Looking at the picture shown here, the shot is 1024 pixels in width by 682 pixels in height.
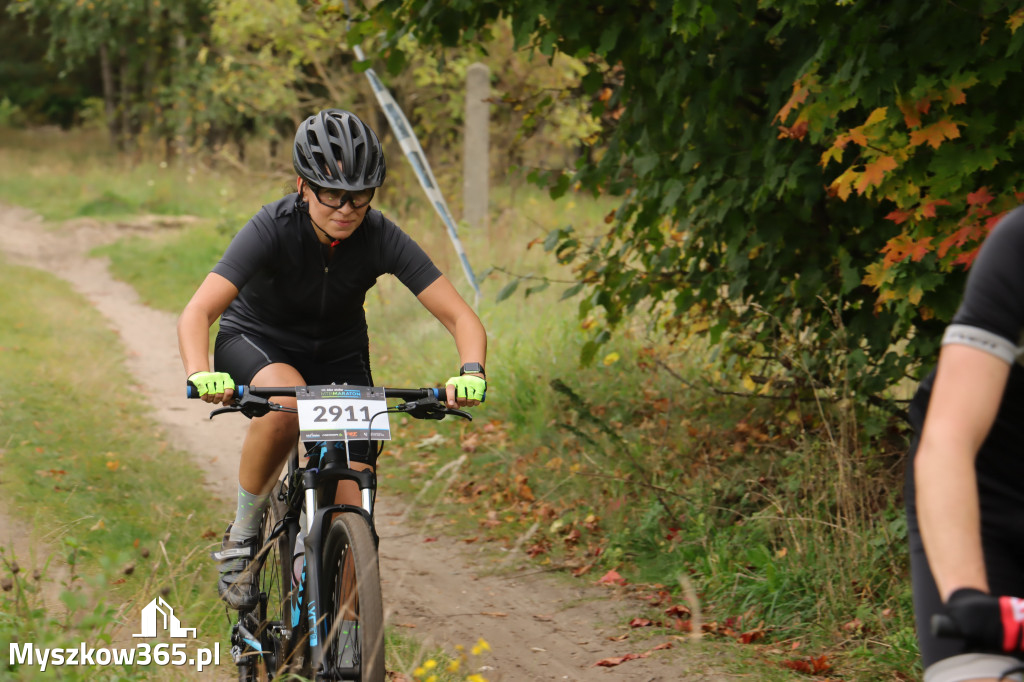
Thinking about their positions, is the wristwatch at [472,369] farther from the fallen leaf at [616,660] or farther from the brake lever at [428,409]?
the fallen leaf at [616,660]

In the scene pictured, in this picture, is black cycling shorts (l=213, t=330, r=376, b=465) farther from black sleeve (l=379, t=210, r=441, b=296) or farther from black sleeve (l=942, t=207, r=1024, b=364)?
black sleeve (l=942, t=207, r=1024, b=364)

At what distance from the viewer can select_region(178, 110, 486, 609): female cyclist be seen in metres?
3.79

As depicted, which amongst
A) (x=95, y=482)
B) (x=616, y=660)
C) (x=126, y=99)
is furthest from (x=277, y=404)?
(x=126, y=99)

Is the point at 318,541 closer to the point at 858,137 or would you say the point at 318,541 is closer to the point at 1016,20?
the point at 858,137

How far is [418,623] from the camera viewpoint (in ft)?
18.0

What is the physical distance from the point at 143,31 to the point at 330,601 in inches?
1038

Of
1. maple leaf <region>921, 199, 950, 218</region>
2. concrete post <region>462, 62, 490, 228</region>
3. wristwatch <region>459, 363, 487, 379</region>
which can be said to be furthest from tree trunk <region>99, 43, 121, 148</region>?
maple leaf <region>921, 199, 950, 218</region>

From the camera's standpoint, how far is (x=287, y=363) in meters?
4.14

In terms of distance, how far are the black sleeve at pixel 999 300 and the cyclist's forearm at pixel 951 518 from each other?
193 millimetres

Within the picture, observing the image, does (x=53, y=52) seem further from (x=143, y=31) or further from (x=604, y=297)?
(x=604, y=297)

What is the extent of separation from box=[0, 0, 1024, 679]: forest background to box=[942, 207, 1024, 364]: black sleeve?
8.15ft

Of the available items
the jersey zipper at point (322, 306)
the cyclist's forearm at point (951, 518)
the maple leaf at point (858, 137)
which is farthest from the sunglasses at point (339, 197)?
the cyclist's forearm at point (951, 518)

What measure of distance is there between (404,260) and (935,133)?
2.18 meters

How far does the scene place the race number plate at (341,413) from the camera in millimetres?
3508
